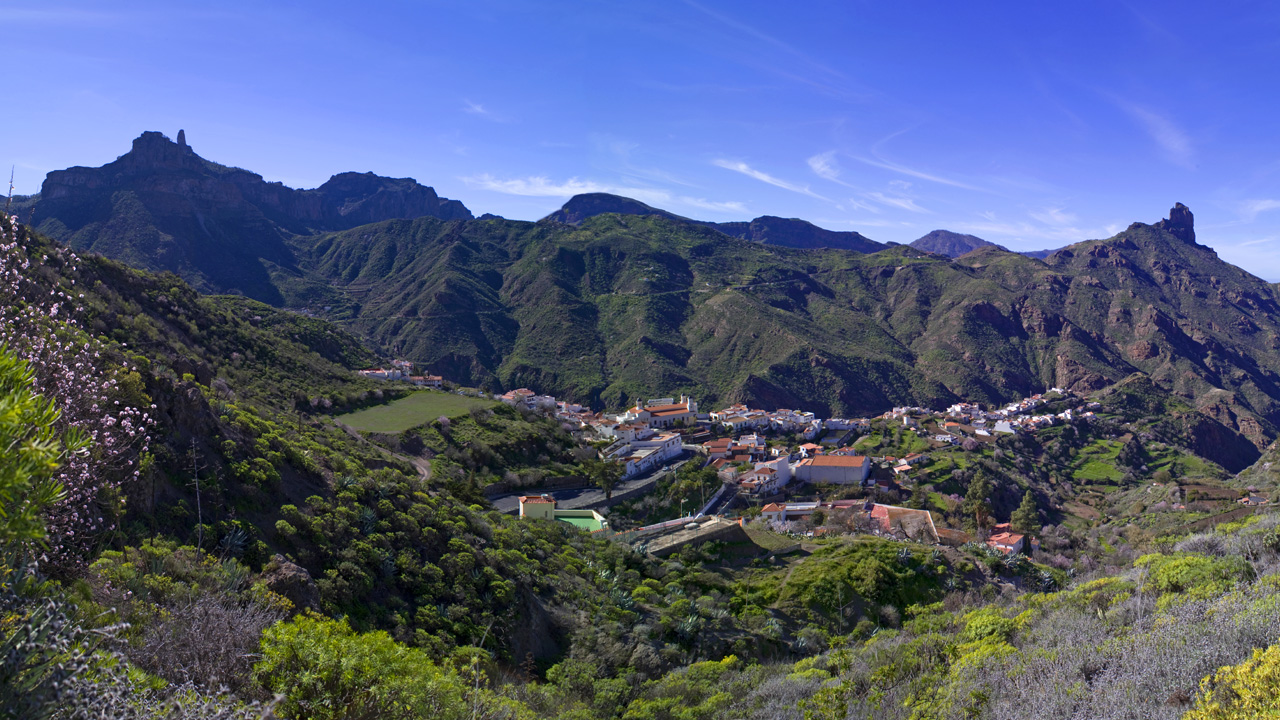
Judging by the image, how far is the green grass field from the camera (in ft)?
107

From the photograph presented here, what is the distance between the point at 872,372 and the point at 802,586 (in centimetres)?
8227

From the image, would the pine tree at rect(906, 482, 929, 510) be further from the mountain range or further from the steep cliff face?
the steep cliff face

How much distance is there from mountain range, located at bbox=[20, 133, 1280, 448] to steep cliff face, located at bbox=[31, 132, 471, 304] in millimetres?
442

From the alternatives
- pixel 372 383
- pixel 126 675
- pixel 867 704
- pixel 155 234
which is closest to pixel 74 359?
pixel 126 675

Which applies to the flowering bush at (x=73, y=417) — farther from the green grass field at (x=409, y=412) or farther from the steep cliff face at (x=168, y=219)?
the steep cliff face at (x=168, y=219)

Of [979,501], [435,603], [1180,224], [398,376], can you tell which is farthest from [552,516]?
[1180,224]

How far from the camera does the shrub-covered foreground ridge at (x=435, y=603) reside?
4602mm

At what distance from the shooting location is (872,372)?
302 feet

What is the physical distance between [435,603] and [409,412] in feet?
90.2

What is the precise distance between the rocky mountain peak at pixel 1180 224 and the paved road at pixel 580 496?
670 feet

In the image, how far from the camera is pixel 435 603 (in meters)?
11.0

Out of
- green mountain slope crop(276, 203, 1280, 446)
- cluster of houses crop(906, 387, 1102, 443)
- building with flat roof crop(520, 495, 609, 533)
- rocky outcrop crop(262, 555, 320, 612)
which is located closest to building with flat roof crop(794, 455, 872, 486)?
cluster of houses crop(906, 387, 1102, 443)

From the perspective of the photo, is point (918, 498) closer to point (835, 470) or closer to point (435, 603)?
point (835, 470)

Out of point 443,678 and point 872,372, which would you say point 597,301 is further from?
point 443,678
